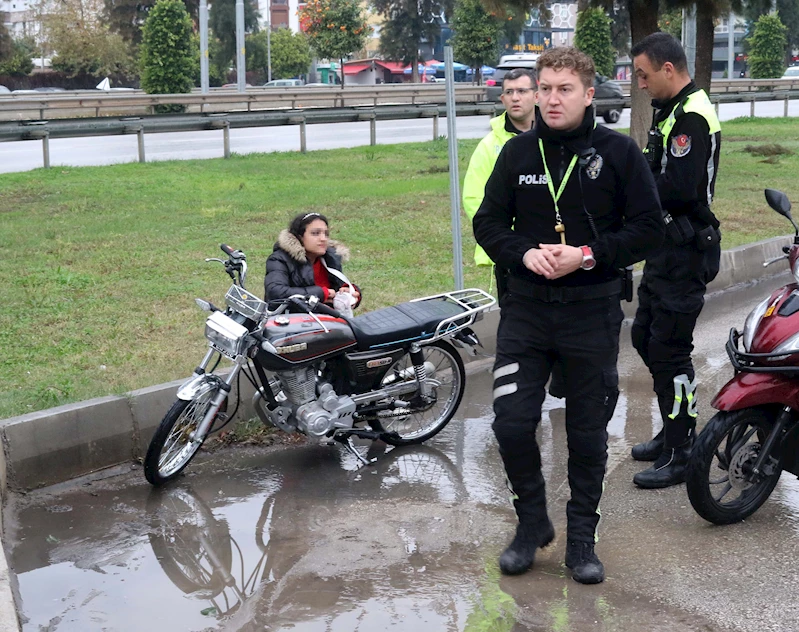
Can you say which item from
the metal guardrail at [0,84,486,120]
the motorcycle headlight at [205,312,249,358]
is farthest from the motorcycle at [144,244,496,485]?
the metal guardrail at [0,84,486,120]

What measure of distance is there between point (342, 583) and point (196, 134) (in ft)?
77.3

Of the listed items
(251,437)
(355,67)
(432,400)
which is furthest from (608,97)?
(355,67)

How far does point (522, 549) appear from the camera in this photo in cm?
441

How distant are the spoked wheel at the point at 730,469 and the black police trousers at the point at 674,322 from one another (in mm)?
427

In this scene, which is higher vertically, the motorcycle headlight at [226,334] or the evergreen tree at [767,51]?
the evergreen tree at [767,51]

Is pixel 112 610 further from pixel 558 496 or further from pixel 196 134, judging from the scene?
pixel 196 134

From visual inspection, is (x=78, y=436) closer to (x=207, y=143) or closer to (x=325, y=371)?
(x=325, y=371)

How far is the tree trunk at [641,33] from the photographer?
52.2ft

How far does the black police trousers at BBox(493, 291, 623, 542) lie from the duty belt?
3 centimetres

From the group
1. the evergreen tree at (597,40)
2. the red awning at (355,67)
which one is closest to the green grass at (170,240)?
the evergreen tree at (597,40)

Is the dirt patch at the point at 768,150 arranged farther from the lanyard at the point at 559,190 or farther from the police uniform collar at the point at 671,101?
the lanyard at the point at 559,190

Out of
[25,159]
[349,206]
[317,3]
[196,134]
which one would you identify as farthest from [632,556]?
[317,3]

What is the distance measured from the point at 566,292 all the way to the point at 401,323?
1.92 metres

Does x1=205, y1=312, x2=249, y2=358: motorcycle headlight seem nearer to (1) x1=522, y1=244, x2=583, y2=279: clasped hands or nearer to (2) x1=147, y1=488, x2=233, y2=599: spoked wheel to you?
(2) x1=147, y1=488, x2=233, y2=599: spoked wheel
